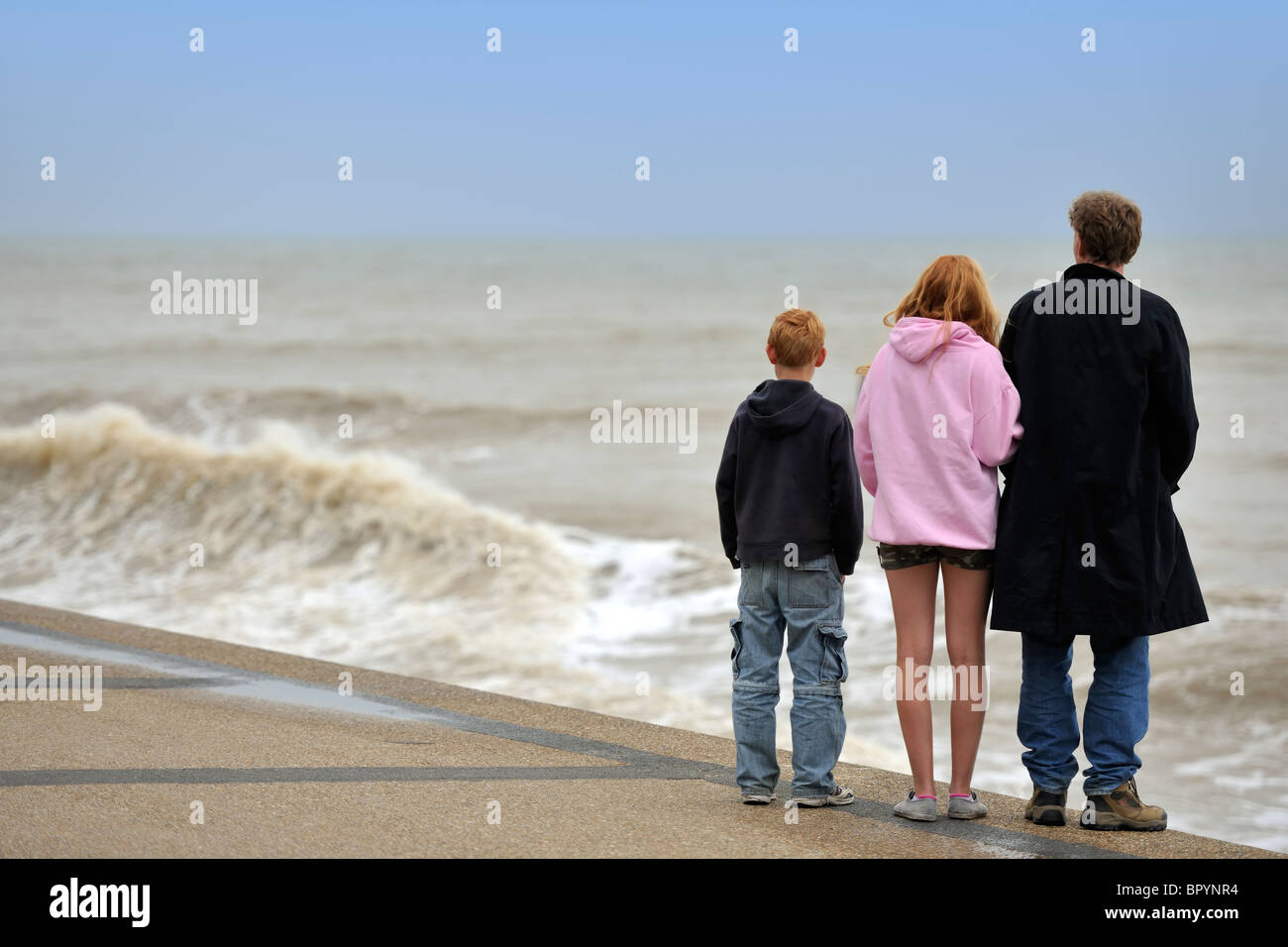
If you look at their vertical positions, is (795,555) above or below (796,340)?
below

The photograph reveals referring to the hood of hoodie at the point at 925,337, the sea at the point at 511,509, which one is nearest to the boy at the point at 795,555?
the hood of hoodie at the point at 925,337

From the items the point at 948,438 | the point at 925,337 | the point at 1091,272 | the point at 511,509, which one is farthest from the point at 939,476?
the point at 511,509

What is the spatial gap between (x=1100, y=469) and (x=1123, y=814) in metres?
1.03

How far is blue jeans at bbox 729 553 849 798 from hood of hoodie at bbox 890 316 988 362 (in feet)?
2.22

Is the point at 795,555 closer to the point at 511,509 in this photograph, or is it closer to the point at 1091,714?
the point at 1091,714

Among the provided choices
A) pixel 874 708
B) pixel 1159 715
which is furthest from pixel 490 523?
pixel 1159 715

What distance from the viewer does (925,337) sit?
159 inches

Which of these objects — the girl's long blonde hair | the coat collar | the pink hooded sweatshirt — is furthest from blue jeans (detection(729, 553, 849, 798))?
the coat collar

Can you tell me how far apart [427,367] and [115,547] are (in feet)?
67.4

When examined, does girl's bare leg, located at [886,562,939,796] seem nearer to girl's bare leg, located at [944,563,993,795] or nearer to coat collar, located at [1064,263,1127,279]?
girl's bare leg, located at [944,563,993,795]

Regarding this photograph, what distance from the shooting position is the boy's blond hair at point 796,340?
4.24 metres
